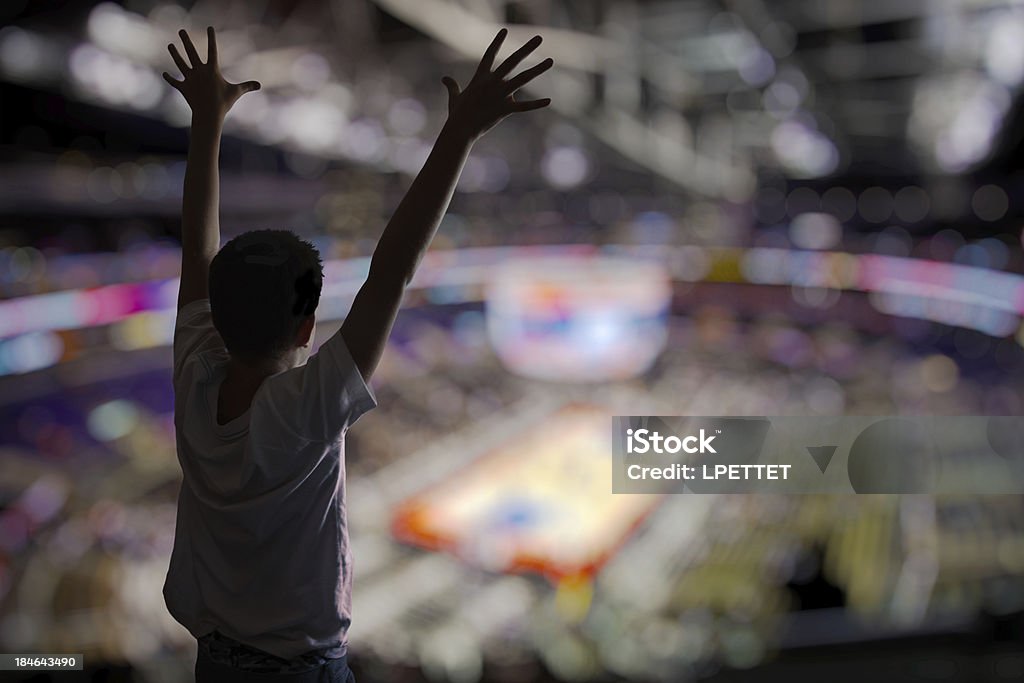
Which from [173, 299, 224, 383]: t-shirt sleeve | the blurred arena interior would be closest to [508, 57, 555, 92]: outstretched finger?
[173, 299, 224, 383]: t-shirt sleeve

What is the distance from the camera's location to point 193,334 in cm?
108

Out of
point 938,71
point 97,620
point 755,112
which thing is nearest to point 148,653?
point 97,620

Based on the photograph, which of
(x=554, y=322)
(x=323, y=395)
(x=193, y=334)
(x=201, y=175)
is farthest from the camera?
(x=554, y=322)

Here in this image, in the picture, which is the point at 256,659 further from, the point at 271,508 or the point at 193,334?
the point at 193,334

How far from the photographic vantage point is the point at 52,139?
2109mm

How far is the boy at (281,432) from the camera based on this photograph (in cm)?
95

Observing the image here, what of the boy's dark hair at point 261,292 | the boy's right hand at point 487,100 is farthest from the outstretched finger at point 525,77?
the boy's dark hair at point 261,292

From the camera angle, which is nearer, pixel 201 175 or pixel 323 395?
pixel 323 395

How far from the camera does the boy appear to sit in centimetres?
95

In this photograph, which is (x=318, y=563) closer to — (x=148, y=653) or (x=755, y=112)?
(x=148, y=653)

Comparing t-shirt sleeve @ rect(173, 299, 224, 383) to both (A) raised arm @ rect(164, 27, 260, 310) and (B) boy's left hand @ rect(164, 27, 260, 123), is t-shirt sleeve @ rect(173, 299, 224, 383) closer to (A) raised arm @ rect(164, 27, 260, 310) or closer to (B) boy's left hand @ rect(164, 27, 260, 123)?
(A) raised arm @ rect(164, 27, 260, 310)

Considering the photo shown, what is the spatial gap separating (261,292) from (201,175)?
320 millimetres

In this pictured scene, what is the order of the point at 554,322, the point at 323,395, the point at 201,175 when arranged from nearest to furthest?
the point at 323,395
the point at 201,175
the point at 554,322

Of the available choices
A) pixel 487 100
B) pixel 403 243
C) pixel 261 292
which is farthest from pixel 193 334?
pixel 487 100
